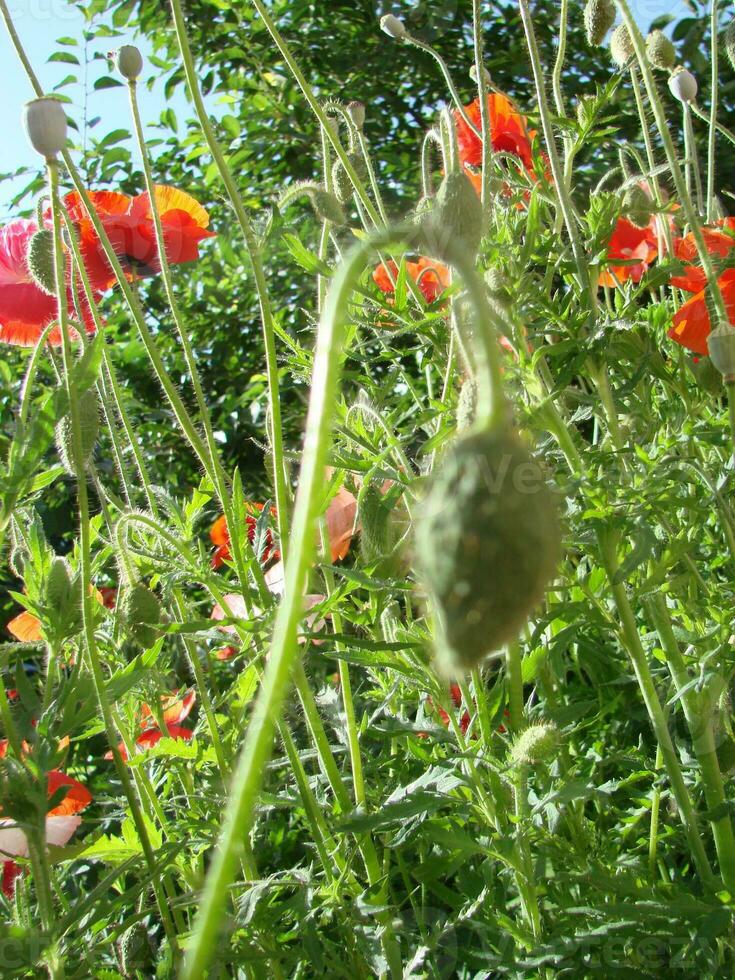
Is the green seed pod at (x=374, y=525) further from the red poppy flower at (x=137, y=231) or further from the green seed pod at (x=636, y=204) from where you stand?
the red poppy flower at (x=137, y=231)

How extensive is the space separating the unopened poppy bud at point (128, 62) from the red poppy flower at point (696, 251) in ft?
2.35

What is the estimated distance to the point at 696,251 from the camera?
1438 millimetres

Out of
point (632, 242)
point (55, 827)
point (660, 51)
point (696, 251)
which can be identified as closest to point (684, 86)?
point (660, 51)

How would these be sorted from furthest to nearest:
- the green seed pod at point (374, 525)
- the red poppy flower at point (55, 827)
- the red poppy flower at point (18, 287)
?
the red poppy flower at point (18, 287)
the red poppy flower at point (55, 827)
the green seed pod at point (374, 525)

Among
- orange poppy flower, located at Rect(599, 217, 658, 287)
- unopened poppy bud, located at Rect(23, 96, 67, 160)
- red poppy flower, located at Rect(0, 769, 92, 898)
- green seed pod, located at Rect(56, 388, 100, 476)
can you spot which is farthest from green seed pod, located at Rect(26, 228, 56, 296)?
orange poppy flower, located at Rect(599, 217, 658, 287)

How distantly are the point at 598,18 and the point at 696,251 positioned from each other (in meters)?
0.34

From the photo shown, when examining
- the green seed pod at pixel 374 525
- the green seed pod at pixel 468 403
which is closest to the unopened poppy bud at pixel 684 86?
the green seed pod at pixel 374 525

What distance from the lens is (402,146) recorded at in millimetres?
3254

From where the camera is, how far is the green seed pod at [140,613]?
1123 millimetres

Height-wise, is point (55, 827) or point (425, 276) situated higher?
point (425, 276)

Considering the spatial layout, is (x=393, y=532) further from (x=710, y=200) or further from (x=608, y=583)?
(x=710, y=200)

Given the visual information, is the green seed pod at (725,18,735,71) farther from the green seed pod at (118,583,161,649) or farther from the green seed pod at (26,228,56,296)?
the green seed pod at (118,583,161,649)

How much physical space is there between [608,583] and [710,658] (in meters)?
0.13

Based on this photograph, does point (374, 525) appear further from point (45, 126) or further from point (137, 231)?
point (137, 231)
